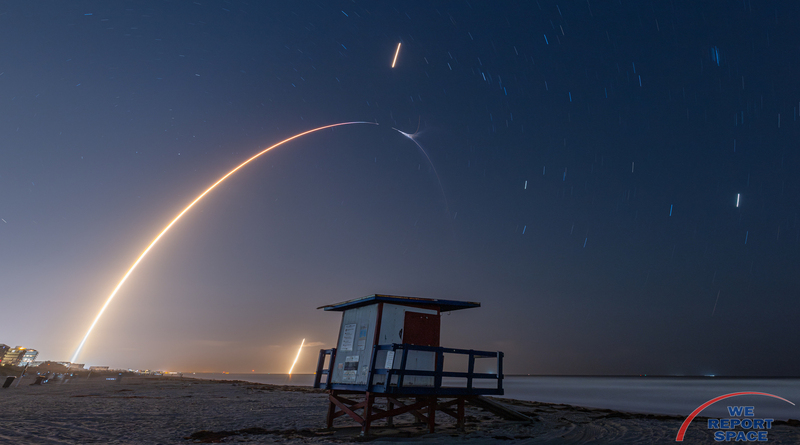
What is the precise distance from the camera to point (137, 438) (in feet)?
40.1

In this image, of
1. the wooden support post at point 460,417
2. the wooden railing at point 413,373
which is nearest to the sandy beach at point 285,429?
the wooden support post at point 460,417

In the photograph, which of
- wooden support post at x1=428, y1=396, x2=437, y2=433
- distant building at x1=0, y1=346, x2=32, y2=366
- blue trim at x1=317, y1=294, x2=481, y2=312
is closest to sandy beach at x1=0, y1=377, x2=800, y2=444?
→ wooden support post at x1=428, y1=396, x2=437, y2=433

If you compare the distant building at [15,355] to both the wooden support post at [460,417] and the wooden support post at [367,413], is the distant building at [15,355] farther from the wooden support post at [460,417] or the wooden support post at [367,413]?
the wooden support post at [460,417]

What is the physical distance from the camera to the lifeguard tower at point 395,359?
12.3m

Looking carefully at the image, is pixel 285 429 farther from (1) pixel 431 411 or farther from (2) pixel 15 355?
(2) pixel 15 355

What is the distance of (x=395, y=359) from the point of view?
12180mm

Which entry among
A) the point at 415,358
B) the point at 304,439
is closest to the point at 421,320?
the point at 415,358

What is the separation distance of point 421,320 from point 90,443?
31.9 ft

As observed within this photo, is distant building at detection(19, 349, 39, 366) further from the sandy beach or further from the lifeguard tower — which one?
the lifeguard tower

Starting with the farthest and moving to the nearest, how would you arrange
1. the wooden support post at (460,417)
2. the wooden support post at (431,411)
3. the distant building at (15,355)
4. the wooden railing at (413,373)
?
the distant building at (15,355), the wooden support post at (460,417), the wooden support post at (431,411), the wooden railing at (413,373)

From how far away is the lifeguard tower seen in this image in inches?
483

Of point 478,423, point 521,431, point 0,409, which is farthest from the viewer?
point 0,409

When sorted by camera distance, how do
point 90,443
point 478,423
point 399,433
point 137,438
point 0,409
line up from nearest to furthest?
point 90,443 → point 137,438 → point 399,433 → point 478,423 → point 0,409

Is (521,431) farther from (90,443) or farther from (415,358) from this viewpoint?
(90,443)
